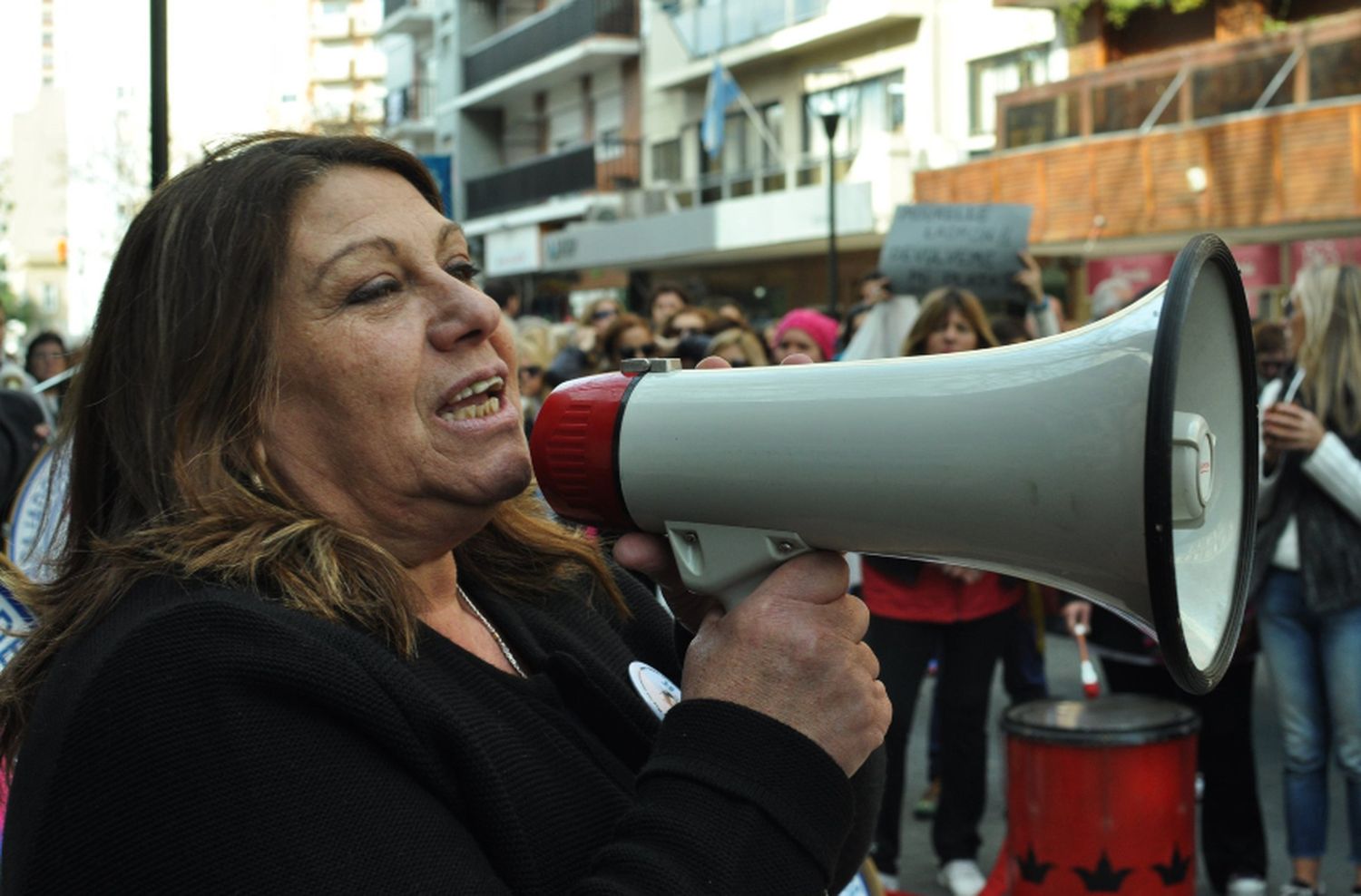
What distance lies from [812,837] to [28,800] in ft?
2.38

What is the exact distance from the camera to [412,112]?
4138 cm

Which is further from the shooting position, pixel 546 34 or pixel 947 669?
pixel 546 34

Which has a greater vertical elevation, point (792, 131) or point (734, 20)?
point (734, 20)

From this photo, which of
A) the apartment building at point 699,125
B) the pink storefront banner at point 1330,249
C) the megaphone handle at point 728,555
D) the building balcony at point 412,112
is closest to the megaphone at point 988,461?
the megaphone handle at point 728,555

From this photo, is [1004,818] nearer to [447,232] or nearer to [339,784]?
[447,232]

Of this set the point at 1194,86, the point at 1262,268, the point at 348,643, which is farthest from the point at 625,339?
the point at 1194,86

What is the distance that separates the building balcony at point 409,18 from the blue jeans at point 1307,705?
123ft

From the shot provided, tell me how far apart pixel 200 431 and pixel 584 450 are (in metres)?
0.42

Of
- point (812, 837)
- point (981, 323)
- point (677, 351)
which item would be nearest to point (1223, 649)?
point (812, 837)

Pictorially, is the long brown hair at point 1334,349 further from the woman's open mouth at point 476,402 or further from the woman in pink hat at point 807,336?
the woman's open mouth at point 476,402

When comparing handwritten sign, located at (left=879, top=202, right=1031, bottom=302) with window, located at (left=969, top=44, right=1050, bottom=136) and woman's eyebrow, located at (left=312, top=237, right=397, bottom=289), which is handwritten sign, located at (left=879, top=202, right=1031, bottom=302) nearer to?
woman's eyebrow, located at (left=312, top=237, right=397, bottom=289)

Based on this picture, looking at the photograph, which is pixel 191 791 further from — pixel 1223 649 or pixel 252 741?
pixel 1223 649

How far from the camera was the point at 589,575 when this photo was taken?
224 centimetres

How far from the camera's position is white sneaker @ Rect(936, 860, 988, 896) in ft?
16.8
